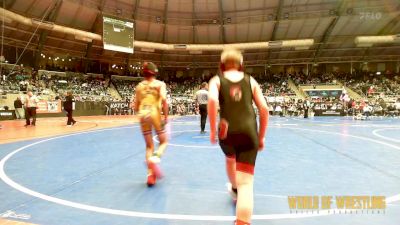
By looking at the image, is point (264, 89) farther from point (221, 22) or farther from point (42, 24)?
point (42, 24)

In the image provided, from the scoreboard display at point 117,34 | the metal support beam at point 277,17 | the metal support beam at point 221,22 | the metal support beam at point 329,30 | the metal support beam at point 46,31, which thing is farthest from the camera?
the metal support beam at point 221,22

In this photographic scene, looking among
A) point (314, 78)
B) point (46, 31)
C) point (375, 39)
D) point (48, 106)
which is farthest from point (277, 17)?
point (48, 106)

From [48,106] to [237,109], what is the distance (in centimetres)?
2619

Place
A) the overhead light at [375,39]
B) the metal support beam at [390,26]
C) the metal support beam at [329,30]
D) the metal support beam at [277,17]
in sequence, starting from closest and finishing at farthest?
the metal support beam at [329,30]
the metal support beam at [277,17]
the metal support beam at [390,26]
the overhead light at [375,39]

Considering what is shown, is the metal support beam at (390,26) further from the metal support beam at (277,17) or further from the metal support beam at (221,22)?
the metal support beam at (221,22)

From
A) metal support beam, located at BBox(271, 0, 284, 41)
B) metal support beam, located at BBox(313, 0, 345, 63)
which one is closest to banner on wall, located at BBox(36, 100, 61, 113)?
metal support beam, located at BBox(271, 0, 284, 41)

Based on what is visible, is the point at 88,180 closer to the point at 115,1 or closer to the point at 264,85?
the point at 115,1

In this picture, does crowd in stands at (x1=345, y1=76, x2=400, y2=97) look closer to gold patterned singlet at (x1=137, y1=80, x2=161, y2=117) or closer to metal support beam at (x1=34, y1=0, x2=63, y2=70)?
metal support beam at (x1=34, y1=0, x2=63, y2=70)

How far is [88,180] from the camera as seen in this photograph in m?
4.75

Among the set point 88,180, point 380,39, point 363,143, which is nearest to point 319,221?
point 88,180

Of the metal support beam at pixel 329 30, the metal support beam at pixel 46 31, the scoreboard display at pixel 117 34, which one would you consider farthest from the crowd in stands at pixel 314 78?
the metal support beam at pixel 46 31

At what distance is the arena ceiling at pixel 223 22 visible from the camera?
31516 mm

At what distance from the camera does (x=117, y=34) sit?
30.7m

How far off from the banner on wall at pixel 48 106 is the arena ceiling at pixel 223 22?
9573 millimetres
